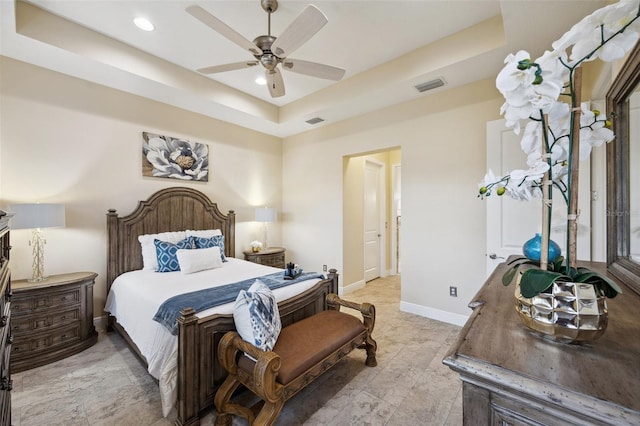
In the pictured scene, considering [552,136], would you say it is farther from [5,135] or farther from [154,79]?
[5,135]

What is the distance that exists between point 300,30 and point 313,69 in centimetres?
48

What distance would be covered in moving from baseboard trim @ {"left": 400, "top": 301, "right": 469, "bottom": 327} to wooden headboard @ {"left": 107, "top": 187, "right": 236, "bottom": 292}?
272cm

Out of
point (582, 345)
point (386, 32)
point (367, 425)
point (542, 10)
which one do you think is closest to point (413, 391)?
point (367, 425)

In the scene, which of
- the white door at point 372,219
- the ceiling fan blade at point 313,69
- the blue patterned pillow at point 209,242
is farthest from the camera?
the white door at point 372,219

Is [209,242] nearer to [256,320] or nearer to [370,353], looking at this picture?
[256,320]

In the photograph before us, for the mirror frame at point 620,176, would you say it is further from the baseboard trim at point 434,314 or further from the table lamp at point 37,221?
the table lamp at point 37,221

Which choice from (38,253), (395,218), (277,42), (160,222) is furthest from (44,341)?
(395,218)

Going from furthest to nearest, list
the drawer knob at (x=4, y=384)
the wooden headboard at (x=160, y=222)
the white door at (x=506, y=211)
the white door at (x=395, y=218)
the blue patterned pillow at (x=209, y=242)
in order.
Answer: the white door at (x=395, y=218)
the blue patterned pillow at (x=209, y=242)
the wooden headboard at (x=160, y=222)
the white door at (x=506, y=211)
the drawer knob at (x=4, y=384)

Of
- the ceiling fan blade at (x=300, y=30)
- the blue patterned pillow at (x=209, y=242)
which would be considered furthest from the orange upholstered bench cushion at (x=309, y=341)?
the ceiling fan blade at (x=300, y=30)

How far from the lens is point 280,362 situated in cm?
155

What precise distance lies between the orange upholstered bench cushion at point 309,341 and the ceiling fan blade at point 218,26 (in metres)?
2.18

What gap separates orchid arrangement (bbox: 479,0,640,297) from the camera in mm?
632

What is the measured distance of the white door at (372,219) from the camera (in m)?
4.97

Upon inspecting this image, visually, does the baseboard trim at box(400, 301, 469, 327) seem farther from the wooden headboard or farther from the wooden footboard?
the wooden headboard
